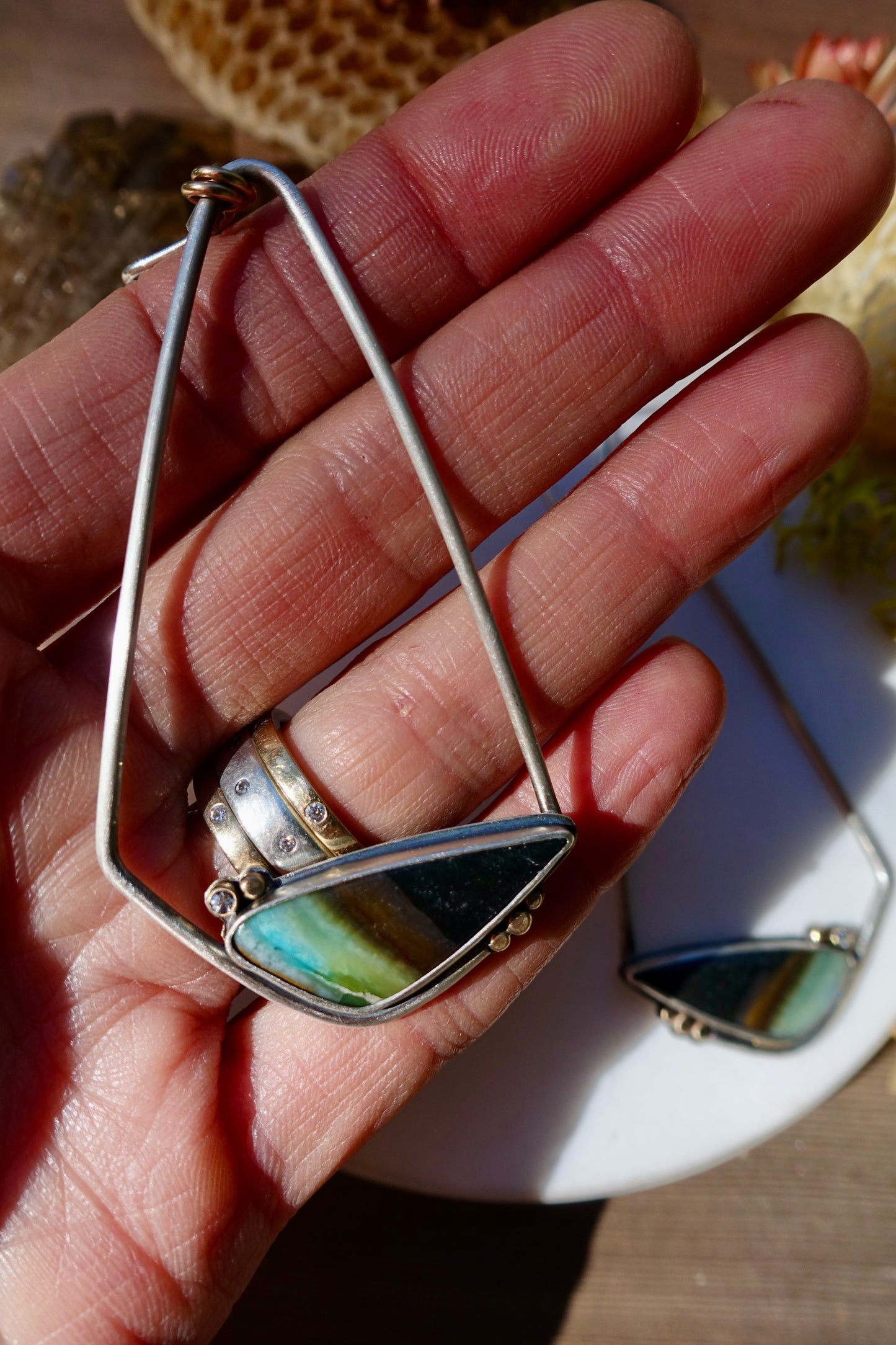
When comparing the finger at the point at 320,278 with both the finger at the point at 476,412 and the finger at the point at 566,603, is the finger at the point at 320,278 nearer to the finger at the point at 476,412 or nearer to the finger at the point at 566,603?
the finger at the point at 476,412

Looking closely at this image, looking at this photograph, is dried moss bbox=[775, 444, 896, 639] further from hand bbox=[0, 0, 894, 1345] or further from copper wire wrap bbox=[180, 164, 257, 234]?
copper wire wrap bbox=[180, 164, 257, 234]

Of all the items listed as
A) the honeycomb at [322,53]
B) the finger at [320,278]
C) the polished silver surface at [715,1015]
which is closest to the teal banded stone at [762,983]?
the polished silver surface at [715,1015]

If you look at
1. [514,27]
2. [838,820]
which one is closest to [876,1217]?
[838,820]

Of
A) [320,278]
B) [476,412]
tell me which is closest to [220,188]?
[320,278]

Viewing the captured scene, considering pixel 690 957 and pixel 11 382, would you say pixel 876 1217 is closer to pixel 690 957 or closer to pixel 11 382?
pixel 690 957

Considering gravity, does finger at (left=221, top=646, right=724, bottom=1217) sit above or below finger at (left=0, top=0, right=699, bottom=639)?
below

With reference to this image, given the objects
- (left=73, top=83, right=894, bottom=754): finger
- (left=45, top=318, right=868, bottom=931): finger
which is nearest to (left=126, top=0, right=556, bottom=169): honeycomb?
(left=73, top=83, right=894, bottom=754): finger
